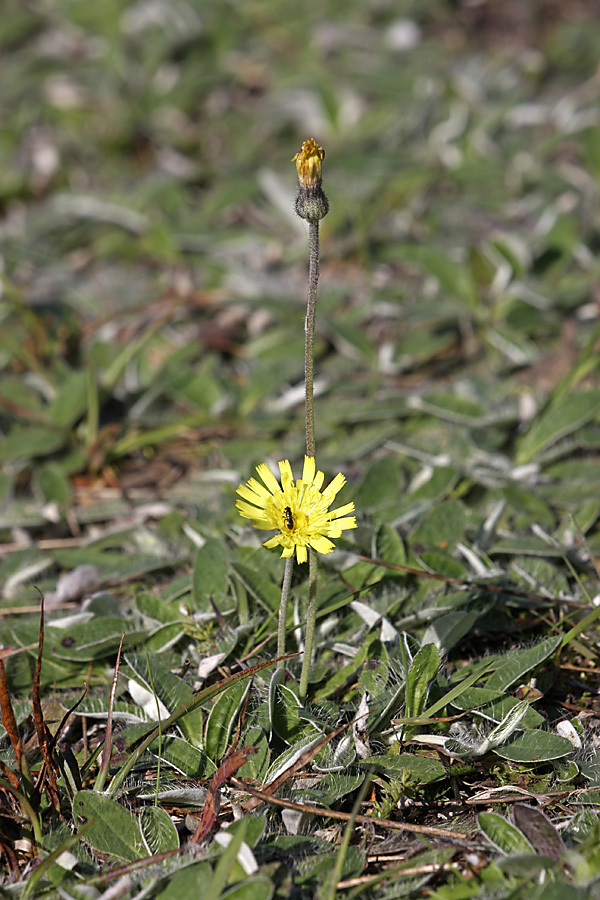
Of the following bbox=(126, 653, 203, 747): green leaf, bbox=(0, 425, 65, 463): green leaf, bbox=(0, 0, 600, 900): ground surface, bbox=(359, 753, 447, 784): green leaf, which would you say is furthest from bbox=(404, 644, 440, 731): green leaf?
bbox=(0, 425, 65, 463): green leaf

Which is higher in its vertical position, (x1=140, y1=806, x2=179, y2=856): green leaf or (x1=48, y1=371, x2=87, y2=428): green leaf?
(x1=48, y1=371, x2=87, y2=428): green leaf

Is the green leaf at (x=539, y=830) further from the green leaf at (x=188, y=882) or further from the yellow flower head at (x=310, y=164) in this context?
the yellow flower head at (x=310, y=164)

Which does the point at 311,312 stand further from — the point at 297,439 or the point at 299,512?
the point at 297,439

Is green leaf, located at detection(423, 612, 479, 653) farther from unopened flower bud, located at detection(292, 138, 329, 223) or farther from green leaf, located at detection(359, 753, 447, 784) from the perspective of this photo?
unopened flower bud, located at detection(292, 138, 329, 223)

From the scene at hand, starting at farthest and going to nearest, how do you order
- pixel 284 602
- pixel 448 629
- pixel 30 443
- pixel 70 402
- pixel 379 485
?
pixel 70 402, pixel 30 443, pixel 379 485, pixel 448 629, pixel 284 602

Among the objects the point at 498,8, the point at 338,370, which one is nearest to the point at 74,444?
the point at 338,370

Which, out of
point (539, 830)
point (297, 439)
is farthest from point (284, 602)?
point (297, 439)
